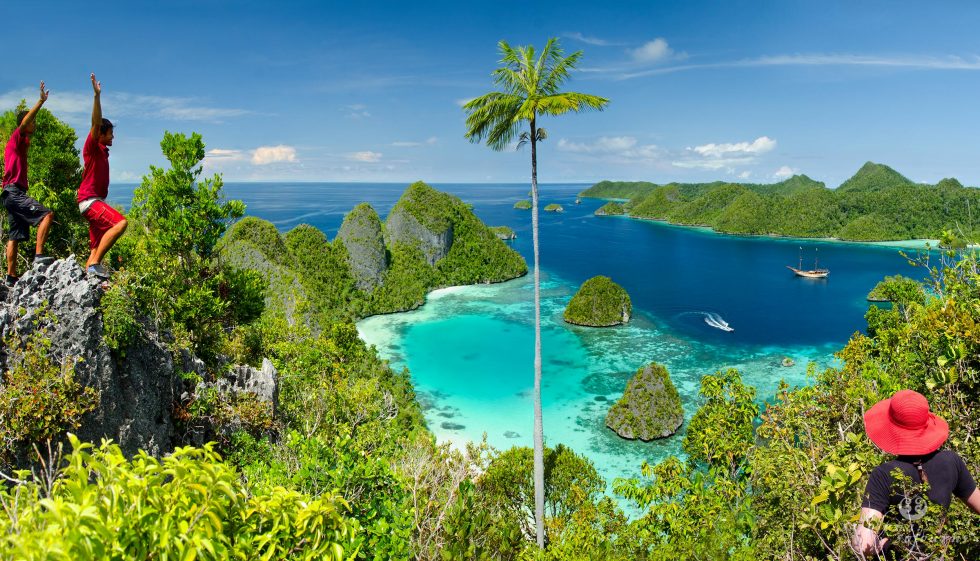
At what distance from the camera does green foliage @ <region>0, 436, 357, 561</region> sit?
2832 millimetres

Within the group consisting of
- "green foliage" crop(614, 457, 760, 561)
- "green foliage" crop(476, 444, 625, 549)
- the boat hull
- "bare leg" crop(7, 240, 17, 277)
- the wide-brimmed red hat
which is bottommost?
the boat hull

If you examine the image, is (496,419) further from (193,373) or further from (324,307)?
Result: (324,307)

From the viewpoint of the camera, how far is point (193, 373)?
12.5m

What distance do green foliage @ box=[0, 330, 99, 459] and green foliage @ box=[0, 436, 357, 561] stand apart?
597 centimetres

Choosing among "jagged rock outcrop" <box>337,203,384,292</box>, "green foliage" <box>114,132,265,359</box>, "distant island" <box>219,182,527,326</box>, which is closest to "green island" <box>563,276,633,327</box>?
"distant island" <box>219,182,527,326</box>

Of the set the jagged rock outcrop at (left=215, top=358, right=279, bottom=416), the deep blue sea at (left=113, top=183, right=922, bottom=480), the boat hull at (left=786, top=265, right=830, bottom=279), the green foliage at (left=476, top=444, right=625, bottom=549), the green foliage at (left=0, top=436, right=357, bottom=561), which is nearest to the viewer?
the green foliage at (left=0, top=436, right=357, bottom=561)

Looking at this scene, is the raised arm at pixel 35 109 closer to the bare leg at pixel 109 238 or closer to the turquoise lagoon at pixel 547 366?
the bare leg at pixel 109 238

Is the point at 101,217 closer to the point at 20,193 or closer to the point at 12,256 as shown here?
the point at 20,193

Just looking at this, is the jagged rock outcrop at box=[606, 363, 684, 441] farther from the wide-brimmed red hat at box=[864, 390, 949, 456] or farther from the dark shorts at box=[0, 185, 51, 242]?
the dark shorts at box=[0, 185, 51, 242]

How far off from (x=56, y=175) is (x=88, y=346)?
8.22 meters

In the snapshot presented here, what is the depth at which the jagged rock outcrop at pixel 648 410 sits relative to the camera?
32031 mm

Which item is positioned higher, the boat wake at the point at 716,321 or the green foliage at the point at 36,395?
the green foliage at the point at 36,395

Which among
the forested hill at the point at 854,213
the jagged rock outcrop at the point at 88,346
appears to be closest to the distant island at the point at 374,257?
the jagged rock outcrop at the point at 88,346

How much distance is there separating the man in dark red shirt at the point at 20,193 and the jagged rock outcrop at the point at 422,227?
237 ft
